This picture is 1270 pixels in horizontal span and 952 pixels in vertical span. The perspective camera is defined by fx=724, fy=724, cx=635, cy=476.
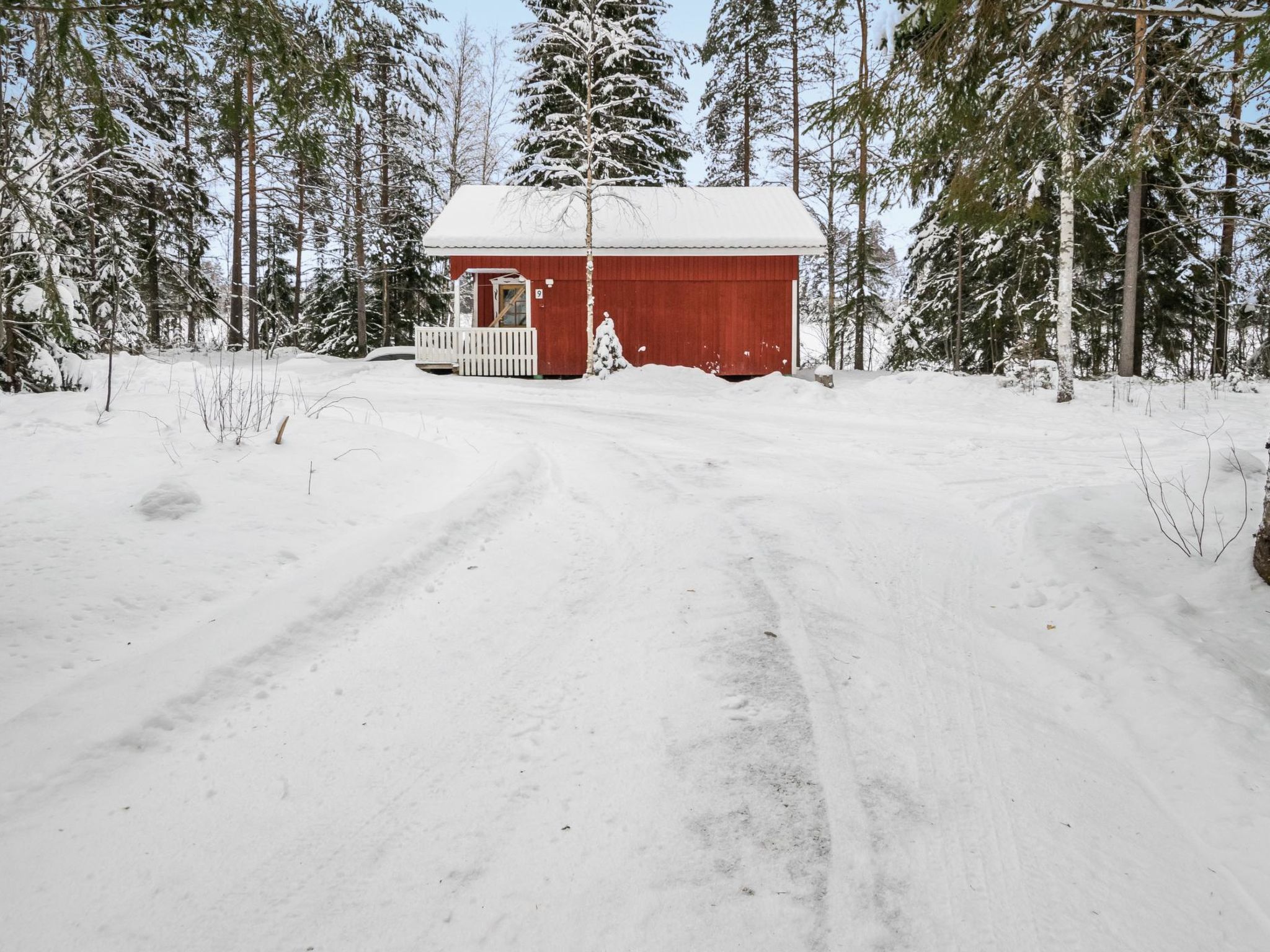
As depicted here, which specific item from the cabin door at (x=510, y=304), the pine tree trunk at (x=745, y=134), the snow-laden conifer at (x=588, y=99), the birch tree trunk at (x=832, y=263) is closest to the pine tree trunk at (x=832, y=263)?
the birch tree trunk at (x=832, y=263)

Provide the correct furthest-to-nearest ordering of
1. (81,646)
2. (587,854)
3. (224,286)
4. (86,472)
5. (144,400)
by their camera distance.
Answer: (224,286) < (144,400) < (86,472) < (81,646) < (587,854)

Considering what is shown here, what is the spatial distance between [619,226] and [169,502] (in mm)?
15045

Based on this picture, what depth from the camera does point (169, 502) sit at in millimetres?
3711

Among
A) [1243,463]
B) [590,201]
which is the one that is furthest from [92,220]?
[590,201]

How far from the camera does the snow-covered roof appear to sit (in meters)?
16.5

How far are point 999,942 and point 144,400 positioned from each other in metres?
7.59

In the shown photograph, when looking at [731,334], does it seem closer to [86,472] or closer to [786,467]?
[786,467]

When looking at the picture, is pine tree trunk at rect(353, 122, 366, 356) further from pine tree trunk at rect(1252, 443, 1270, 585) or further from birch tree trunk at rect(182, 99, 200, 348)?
pine tree trunk at rect(1252, 443, 1270, 585)

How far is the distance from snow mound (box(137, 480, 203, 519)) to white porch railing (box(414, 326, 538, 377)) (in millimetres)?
12694

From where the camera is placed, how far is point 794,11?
2117cm

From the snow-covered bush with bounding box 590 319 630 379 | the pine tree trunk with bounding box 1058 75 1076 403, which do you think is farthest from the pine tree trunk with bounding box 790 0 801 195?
the pine tree trunk with bounding box 1058 75 1076 403

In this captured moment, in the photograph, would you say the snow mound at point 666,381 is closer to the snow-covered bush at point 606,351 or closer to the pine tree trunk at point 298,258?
the snow-covered bush at point 606,351

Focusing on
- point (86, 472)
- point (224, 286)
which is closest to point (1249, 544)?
point (86, 472)

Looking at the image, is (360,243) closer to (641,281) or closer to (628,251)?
(628,251)
